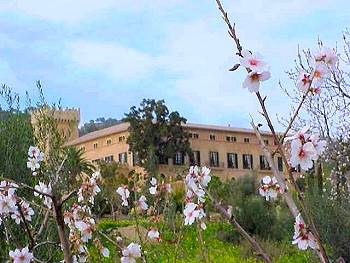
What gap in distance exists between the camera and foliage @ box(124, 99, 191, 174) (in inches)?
1828

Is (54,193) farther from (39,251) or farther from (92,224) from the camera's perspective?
(39,251)

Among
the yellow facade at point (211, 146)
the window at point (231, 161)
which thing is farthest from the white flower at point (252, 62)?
the window at point (231, 161)

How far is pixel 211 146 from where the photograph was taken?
55625mm

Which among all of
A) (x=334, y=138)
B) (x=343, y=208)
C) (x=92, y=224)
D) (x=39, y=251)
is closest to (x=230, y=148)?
(x=334, y=138)

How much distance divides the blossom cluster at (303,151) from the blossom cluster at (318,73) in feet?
0.59

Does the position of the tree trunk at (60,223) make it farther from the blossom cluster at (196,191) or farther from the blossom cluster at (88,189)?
the blossom cluster at (88,189)

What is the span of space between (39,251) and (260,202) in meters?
10.1

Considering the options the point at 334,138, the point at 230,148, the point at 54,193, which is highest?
the point at 230,148

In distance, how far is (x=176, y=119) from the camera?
158ft

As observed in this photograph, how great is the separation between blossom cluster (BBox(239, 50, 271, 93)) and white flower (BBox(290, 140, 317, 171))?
0.55 feet

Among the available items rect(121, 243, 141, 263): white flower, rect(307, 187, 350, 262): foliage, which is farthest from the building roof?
rect(121, 243, 141, 263): white flower

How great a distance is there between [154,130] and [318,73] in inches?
1748

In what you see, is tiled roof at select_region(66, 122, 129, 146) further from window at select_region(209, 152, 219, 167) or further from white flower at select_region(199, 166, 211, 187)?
white flower at select_region(199, 166, 211, 187)

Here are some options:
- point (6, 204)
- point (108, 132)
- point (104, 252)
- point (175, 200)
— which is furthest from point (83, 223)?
point (108, 132)
